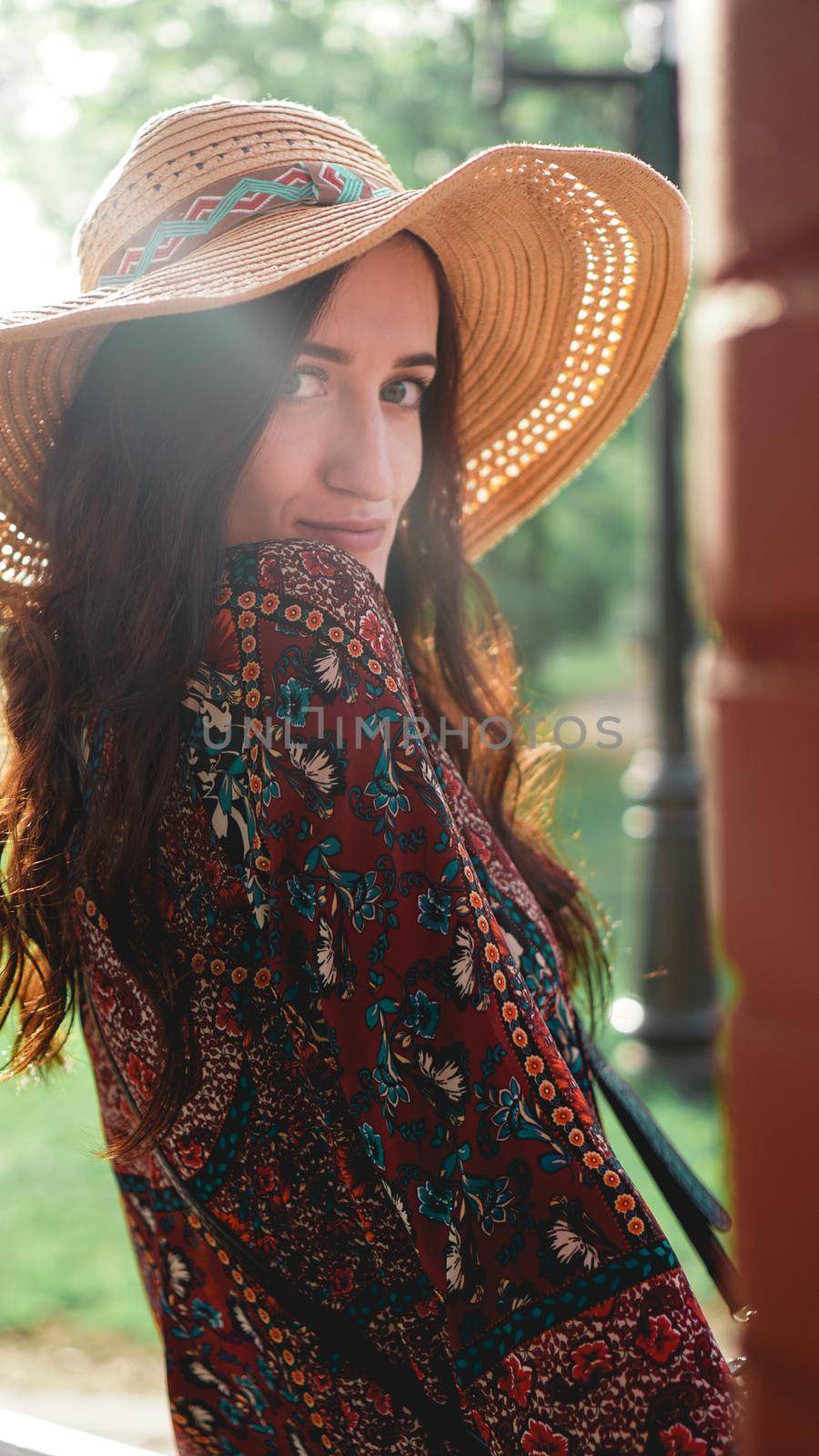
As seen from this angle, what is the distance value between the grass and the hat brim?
1116 mm

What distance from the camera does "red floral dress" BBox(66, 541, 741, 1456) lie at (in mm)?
1031

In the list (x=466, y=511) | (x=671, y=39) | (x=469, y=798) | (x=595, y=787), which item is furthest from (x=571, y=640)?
(x=469, y=798)

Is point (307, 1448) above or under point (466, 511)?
under

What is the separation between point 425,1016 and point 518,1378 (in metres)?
0.30

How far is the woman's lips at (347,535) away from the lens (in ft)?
5.00

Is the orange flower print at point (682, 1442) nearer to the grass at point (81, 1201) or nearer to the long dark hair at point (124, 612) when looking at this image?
the long dark hair at point (124, 612)

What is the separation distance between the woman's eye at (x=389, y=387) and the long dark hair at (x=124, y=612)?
28mm

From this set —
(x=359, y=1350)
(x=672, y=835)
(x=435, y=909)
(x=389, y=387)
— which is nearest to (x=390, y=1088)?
(x=435, y=909)

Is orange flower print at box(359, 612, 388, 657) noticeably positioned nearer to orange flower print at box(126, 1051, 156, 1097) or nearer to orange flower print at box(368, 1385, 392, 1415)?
orange flower print at box(126, 1051, 156, 1097)

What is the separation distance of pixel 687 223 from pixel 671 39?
3.81 metres

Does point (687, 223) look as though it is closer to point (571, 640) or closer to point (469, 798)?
point (469, 798)

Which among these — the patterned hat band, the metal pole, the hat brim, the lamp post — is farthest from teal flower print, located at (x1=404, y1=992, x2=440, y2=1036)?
the metal pole

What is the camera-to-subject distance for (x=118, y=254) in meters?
1.56

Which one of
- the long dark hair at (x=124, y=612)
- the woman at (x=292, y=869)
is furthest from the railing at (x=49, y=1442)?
the long dark hair at (x=124, y=612)
